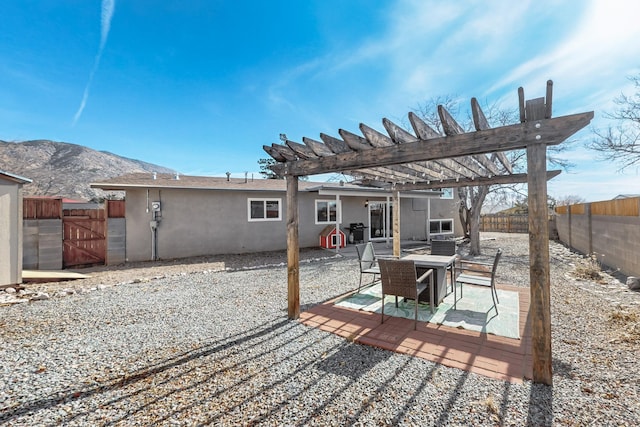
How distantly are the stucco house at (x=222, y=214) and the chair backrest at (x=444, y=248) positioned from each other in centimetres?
559

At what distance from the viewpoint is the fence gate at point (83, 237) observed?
8.51 metres

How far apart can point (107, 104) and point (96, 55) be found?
26.9 ft

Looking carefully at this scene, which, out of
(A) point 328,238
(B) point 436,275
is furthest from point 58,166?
(B) point 436,275

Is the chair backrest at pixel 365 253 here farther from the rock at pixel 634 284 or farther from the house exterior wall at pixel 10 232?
the house exterior wall at pixel 10 232

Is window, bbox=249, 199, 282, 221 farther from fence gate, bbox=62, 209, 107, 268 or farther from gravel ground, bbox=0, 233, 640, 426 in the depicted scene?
gravel ground, bbox=0, 233, 640, 426

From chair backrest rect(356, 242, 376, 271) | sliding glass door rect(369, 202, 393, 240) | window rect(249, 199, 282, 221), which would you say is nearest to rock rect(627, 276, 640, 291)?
chair backrest rect(356, 242, 376, 271)

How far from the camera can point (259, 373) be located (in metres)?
2.72

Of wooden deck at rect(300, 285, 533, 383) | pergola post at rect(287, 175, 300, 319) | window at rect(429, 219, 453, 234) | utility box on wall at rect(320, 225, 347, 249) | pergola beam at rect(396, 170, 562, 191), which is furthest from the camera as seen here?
window at rect(429, 219, 453, 234)

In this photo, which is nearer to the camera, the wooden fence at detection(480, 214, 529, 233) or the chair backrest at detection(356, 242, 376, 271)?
the chair backrest at detection(356, 242, 376, 271)

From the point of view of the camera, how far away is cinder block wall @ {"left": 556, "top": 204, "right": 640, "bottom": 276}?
6.18m

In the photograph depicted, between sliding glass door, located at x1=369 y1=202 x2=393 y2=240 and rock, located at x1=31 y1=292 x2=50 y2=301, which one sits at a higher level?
sliding glass door, located at x1=369 y1=202 x2=393 y2=240

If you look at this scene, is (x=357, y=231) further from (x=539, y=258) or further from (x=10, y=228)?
(x=10, y=228)

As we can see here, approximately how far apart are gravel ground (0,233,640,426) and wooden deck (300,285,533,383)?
0.19 meters

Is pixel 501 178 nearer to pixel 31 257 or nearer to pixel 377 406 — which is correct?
pixel 377 406
